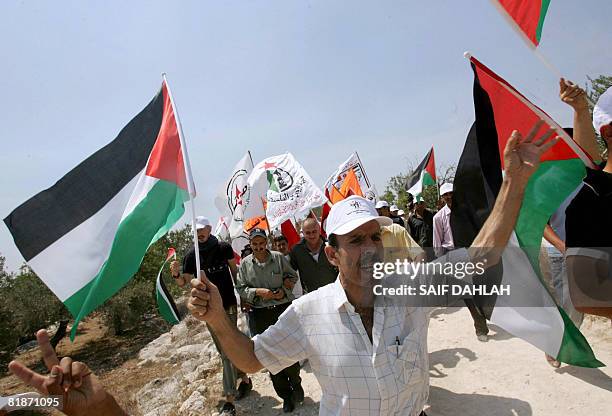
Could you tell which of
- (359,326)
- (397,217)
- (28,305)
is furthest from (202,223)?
(28,305)

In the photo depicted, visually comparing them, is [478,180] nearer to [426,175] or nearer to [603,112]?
[603,112]

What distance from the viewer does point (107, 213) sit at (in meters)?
2.82

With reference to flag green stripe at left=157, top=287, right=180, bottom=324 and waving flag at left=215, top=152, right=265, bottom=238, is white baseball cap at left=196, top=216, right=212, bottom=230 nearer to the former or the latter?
flag green stripe at left=157, top=287, right=180, bottom=324

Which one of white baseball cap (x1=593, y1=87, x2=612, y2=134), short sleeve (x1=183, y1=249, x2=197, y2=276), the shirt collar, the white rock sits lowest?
the white rock

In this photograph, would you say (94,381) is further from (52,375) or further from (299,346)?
(299,346)

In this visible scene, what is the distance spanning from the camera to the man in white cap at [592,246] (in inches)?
65.4

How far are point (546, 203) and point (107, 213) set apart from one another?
2.78 meters

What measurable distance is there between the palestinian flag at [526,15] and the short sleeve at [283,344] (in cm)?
233

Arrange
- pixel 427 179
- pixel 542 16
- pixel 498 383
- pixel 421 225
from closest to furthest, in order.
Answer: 1. pixel 542 16
2. pixel 498 383
3. pixel 421 225
4. pixel 427 179

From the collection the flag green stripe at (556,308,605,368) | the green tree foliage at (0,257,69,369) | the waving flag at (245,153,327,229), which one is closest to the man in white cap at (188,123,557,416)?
the flag green stripe at (556,308,605,368)

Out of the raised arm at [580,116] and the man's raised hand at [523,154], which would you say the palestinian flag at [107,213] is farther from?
the raised arm at [580,116]

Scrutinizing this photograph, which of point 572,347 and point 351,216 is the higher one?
point 351,216

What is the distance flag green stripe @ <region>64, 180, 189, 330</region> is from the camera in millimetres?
2574

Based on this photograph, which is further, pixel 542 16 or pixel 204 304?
pixel 542 16
